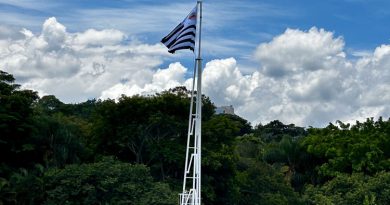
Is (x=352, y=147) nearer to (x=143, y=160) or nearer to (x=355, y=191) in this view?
(x=355, y=191)

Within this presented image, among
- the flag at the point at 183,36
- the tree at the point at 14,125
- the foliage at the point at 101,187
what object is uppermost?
the flag at the point at 183,36

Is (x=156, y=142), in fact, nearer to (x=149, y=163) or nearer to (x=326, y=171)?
(x=149, y=163)

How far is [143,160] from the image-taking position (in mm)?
37750

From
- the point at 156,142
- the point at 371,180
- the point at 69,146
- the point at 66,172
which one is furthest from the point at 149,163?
the point at 371,180

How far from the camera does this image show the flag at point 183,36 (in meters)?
21.8

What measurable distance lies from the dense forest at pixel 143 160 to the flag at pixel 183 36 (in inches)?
445

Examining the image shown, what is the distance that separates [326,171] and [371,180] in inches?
254

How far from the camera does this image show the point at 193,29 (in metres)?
22.0

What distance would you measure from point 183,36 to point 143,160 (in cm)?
1685

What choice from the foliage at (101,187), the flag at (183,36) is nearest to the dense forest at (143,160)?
the foliage at (101,187)

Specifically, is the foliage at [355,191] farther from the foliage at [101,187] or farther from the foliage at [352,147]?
the foliage at [101,187]

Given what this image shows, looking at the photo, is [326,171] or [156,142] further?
[326,171]

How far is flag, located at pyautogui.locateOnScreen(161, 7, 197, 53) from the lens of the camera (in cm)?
2183

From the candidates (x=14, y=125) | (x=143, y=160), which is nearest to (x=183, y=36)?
(x=14, y=125)
